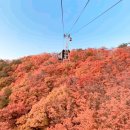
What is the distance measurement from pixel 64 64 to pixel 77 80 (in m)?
16.1

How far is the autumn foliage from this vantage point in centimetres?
2805

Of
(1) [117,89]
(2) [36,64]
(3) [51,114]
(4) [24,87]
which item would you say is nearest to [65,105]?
(3) [51,114]

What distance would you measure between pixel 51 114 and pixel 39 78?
51.4 feet

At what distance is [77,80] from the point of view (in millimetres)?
40125

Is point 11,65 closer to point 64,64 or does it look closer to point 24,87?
point 64,64

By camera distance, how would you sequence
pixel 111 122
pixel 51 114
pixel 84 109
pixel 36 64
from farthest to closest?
1. pixel 36 64
2. pixel 51 114
3. pixel 84 109
4. pixel 111 122

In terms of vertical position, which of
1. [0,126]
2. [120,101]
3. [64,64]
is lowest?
[0,126]

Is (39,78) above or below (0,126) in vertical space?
above

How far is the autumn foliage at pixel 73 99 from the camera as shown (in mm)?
28047

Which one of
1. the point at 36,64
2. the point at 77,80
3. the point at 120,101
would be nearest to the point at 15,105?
the point at 77,80

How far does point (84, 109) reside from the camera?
3141 centimetres

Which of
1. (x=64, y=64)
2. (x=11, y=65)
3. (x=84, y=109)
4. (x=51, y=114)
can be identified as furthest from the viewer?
(x=11, y=65)

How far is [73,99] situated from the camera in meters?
34.2

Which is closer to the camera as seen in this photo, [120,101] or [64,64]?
[120,101]
